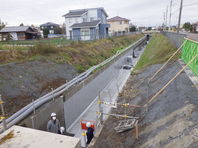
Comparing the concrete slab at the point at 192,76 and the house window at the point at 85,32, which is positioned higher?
the house window at the point at 85,32

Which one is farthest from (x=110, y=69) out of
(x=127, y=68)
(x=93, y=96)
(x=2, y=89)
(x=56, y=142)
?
(x=56, y=142)

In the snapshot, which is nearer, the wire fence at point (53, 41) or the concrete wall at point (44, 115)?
the concrete wall at point (44, 115)

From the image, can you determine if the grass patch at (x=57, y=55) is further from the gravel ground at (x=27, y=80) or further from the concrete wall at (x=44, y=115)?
Result: the concrete wall at (x=44, y=115)

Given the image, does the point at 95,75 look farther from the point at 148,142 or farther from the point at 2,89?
the point at 148,142

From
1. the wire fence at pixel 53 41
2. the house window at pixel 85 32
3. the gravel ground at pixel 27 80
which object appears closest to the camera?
the gravel ground at pixel 27 80

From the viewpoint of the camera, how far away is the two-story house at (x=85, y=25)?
1195 inches

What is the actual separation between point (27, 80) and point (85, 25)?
890 inches

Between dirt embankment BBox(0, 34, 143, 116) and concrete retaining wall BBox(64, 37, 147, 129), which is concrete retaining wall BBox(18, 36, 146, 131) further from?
dirt embankment BBox(0, 34, 143, 116)

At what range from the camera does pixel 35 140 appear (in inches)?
141

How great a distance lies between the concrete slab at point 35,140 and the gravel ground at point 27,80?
5022 millimetres

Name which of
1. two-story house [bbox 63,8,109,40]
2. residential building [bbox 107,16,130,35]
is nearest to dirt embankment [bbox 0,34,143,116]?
two-story house [bbox 63,8,109,40]

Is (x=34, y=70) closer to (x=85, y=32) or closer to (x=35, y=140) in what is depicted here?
(x=35, y=140)

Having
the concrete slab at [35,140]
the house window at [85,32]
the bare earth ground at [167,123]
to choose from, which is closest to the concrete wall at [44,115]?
Answer: the bare earth ground at [167,123]

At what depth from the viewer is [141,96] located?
975 centimetres
